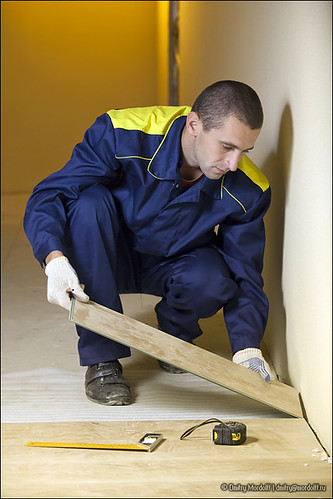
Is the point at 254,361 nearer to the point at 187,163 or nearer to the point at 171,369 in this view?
the point at 171,369

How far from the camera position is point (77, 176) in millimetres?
1573

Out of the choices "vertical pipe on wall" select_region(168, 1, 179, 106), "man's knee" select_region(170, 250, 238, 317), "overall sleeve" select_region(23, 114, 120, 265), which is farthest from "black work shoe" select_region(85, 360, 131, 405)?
"vertical pipe on wall" select_region(168, 1, 179, 106)

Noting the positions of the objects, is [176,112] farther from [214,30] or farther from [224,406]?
[214,30]

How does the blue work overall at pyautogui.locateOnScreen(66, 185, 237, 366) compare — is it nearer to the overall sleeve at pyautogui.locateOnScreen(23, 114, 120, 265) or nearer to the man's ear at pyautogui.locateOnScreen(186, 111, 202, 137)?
the overall sleeve at pyautogui.locateOnScreen(23, 114, 120, 265)

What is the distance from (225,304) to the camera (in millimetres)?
1622

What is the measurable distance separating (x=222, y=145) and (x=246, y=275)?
334 mm

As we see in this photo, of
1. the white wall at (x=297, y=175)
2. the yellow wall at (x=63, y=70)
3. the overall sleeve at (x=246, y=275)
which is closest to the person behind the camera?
the white wall at (x=297, y=175)

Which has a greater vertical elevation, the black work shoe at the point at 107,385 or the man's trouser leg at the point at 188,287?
the man's trouser leg at the point at 188,287

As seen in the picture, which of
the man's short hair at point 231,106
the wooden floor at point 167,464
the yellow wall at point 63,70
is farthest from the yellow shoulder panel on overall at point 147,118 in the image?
the yellow wall at point 63,70

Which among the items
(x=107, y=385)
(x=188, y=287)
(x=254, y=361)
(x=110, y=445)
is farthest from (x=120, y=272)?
(x=110, y=445)

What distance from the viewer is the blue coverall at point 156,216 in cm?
154

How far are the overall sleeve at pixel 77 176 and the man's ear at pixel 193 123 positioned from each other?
18 centimetres

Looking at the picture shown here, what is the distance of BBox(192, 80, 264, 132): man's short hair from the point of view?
56.2 inches

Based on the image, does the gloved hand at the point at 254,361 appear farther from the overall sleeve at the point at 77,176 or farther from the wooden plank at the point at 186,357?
the overall sleeve at the point at 77,176
